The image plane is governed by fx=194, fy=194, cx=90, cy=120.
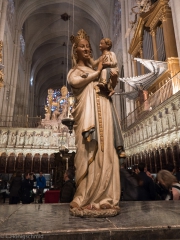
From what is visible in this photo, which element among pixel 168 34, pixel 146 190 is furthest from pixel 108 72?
pixel 168 34

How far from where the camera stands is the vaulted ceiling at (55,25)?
62.3 ft

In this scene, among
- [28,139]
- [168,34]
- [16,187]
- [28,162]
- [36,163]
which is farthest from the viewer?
[28,139]

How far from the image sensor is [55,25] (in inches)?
906

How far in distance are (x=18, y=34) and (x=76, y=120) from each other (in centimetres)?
1848

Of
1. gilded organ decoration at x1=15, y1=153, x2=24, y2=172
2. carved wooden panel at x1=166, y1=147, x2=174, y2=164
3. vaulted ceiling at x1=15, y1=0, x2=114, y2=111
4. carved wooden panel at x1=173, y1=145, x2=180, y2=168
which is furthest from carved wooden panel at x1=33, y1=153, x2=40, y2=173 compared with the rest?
vaulted ceiling at x1=15, y1=0, x2=114, y2=111

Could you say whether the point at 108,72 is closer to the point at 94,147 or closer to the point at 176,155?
the point at 94,147

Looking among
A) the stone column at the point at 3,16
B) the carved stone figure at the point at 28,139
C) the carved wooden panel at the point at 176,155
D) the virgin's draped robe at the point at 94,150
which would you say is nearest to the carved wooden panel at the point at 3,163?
the carved stone figure at the point at 28,139

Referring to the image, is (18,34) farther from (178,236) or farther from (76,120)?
(178,236)

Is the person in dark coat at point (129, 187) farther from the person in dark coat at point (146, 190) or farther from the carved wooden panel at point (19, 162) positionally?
the carved wooden panel at point (19, 162)

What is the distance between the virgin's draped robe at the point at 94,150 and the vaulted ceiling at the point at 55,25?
742 inches

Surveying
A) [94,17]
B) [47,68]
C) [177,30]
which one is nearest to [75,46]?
[177,30]

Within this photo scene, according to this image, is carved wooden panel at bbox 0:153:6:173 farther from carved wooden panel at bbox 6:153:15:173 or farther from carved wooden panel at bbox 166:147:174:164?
carved wooden panel at bbox 166:147:174:164

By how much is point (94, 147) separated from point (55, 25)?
24.5 meters

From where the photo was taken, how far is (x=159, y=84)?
8445 mm
